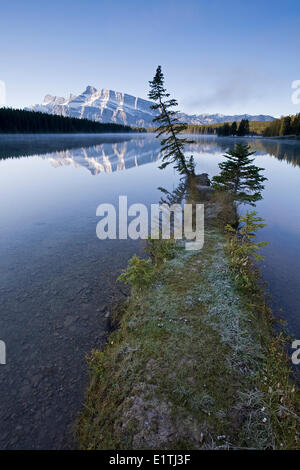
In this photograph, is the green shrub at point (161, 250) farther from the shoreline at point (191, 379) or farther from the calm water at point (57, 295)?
the shoreline at point (191, 379)

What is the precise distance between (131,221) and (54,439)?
1195 cm

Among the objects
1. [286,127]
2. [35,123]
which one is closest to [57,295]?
[286,127]

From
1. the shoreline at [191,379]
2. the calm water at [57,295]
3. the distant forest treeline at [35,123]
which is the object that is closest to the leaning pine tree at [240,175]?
the calm water at [57,295]

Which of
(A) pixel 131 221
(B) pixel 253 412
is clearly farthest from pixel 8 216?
(B) pixel 253 412

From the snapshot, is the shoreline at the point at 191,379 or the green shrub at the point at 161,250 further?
the green shrub at the point at 161,250

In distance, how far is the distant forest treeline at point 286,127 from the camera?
337ft

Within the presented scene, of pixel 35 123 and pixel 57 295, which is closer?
pixel 57 295

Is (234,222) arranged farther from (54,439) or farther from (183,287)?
(54,439)

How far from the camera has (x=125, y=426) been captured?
3.58 meters

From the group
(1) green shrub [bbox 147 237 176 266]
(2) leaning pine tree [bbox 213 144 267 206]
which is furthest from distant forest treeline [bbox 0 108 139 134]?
(1) green shrub [bbox 147 237 176 266]

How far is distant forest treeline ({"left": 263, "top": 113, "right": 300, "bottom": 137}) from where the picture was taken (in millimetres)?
102812

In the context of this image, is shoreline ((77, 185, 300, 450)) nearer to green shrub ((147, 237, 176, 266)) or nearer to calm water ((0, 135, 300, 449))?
calm water ((0, 135, 300, 449))

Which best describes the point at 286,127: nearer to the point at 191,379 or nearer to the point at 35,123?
the point at 35,123

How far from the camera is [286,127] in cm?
11231
